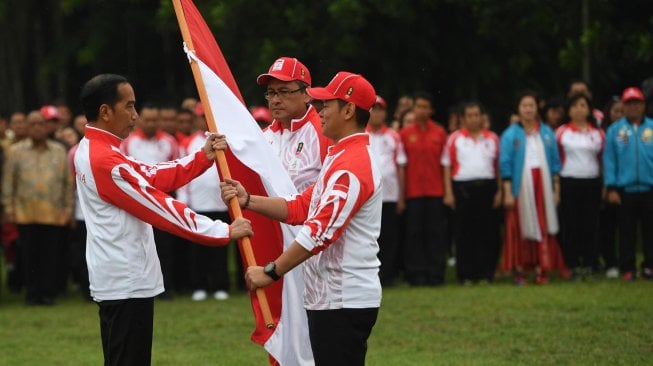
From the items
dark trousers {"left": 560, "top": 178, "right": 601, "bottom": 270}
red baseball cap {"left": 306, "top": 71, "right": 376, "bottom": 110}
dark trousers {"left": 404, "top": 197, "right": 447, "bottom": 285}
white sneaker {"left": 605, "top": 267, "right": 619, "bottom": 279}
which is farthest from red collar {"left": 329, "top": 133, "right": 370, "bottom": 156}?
white sneaker {"left": 605, "top": 267, "right": 619, "bottom": 279}

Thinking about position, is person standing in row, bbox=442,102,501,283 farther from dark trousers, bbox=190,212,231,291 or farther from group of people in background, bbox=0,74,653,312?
dark trousers, bbox=190,212,231,291

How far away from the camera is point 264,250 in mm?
8492

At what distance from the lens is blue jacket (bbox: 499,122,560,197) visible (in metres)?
15.4

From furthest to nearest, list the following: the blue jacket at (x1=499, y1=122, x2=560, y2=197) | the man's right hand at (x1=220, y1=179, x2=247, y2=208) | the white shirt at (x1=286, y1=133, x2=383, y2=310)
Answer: the blue jacket at (x1=499, y1=122, x2=560, y2=197) < the man's right hand at (x1=220, y1=179, x2=247, y2=208) < the white shirt at (x1=286, y1=133, x2=383, y2=310)

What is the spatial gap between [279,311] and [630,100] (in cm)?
793

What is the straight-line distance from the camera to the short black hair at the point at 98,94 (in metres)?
7.41

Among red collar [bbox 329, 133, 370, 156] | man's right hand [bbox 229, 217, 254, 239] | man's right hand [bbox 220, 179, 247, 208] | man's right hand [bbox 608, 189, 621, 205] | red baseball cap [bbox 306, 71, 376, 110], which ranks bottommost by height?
man's right hand [bbox 229, 217, 254, 239]

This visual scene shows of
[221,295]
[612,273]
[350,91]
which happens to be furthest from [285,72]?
[612,273]

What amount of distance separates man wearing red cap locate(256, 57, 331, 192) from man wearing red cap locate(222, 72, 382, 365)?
1.59 m

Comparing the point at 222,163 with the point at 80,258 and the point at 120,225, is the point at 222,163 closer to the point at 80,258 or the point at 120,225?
the point at 120,225

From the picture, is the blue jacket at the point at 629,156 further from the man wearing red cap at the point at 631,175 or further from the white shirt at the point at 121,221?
the white shirt at the point at 121,221

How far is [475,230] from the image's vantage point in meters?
15.8

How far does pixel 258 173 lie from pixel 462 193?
307 inches

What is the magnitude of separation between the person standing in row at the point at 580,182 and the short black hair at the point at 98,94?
9.10m
